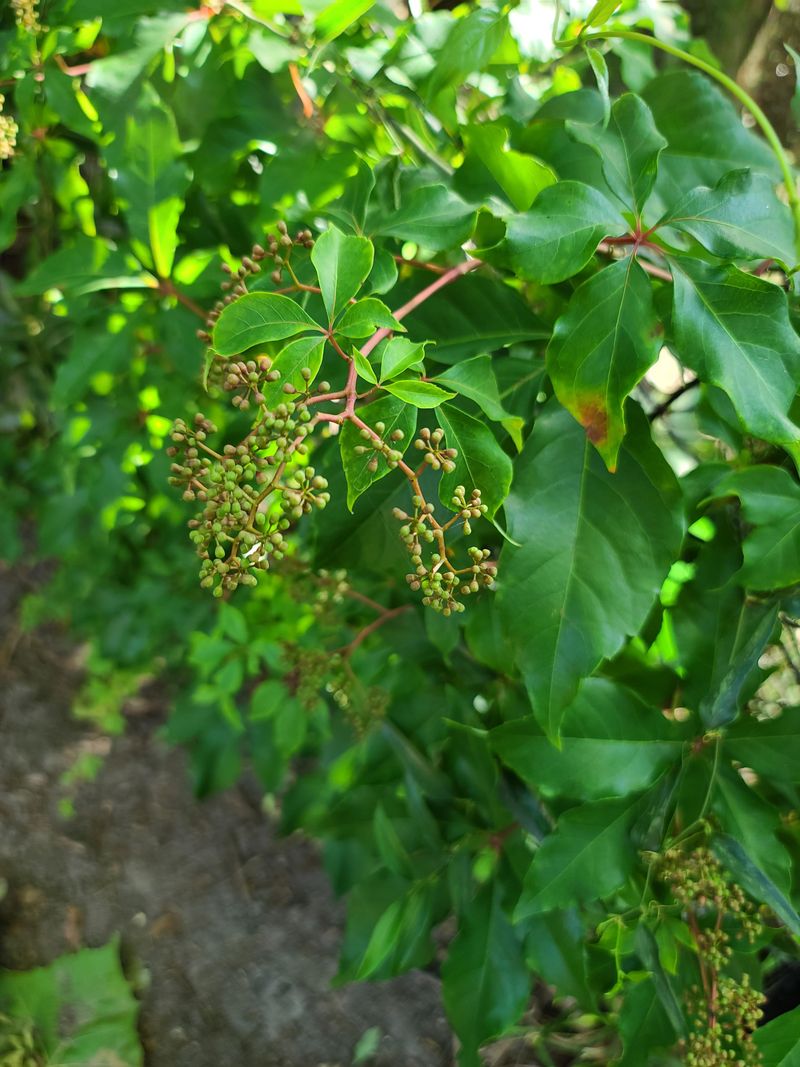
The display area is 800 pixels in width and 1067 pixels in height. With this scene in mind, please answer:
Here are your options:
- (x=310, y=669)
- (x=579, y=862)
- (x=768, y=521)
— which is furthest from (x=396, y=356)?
(x=310, y=669)

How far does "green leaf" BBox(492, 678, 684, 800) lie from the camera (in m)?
0.72

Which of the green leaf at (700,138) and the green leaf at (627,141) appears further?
the green leaf at (700,138)

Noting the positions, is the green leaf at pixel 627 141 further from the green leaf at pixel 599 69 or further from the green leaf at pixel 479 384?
the green leaf at pixel 479 384

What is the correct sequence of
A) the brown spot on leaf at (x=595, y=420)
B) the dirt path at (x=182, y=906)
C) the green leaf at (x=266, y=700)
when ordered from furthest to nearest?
the dirt path at (x=182, y=906), the green leaf at (x=266, y=700), the brown spot on leaf at (x=595, y=420)

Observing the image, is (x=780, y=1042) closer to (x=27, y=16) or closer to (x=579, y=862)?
(x=579, y=862)

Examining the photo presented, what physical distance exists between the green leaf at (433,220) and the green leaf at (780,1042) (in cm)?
73

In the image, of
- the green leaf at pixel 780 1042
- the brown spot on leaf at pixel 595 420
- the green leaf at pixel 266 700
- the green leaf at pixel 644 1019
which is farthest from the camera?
the green leaf at pixel 266 700

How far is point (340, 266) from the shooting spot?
0.51 metres

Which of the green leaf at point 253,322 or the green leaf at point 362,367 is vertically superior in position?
the green leaf at point 253,322

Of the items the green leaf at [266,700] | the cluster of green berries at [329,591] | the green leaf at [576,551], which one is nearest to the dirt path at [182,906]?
the green leaf at [266,700]

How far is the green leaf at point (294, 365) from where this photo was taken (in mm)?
485

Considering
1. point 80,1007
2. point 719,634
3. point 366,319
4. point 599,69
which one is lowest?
→ point 80,1007

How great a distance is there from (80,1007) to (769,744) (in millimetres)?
1640

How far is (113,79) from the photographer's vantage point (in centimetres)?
82
